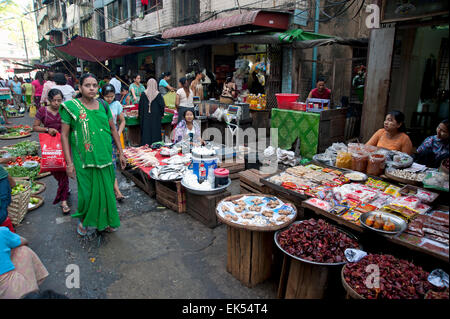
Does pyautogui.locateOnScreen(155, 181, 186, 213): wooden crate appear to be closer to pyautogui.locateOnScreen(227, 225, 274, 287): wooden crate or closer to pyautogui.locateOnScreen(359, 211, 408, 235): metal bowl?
pyautogui.locateOnScreen(227, 225, 274, 287): wooden crate

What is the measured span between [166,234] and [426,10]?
4.96 meters

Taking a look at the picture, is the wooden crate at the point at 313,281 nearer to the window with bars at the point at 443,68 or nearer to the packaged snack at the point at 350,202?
the packaged snack at the point at 350,202

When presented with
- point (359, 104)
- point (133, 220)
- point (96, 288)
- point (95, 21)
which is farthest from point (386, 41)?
point (95, 21)

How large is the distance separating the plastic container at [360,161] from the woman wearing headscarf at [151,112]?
512 cm

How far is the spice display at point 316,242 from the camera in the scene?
2.43 m

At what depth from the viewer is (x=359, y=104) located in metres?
8.84

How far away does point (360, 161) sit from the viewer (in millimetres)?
3895

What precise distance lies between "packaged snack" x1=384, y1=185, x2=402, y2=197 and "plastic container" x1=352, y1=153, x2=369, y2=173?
1.87 feet

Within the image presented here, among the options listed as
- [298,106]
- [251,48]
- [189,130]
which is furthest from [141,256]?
[251,48]

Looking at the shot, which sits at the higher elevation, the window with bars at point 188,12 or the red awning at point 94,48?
the window with bars at point 188,12

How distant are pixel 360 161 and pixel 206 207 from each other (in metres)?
2.22

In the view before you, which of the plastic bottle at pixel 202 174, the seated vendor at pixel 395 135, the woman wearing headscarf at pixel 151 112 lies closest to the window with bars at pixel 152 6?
the woman wearing headscarf at pixel 151 112

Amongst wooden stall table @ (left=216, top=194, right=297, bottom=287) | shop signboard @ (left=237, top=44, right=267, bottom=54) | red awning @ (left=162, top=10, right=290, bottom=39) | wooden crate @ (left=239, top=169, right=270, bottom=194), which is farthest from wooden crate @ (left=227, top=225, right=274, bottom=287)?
shop signboard @ (left=237, top=44, right=267, bottom=54)
